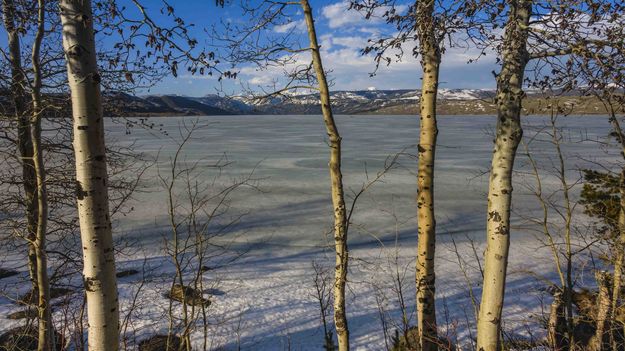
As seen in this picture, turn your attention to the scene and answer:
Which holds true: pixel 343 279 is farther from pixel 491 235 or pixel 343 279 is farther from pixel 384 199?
pixel 384 199

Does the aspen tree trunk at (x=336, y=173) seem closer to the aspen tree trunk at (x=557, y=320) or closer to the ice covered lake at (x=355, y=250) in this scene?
the ice covered lake at (x=355, y=250)

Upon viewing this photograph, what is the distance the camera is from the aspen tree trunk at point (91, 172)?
83.2 inches

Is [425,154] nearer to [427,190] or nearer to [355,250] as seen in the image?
[427,190]

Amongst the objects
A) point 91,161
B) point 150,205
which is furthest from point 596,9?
point 150,205

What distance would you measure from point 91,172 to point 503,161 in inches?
114

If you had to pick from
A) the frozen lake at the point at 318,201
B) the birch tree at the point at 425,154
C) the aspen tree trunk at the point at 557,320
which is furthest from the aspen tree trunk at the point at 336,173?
the frozen lake at the point at 318,201

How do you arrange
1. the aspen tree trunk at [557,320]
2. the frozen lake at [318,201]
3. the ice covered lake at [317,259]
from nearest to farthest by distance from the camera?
1. the aspen tree trunk at [557,320]
2. the ice covered lake at [317,259]
3. the frozen lake at [318,201]

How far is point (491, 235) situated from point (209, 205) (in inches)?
612

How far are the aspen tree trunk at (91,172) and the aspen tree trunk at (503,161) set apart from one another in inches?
108

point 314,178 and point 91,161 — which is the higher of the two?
point 91,161

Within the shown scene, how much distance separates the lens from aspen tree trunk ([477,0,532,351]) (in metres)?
2.97

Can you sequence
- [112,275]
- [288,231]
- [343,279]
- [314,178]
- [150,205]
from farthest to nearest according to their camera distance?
[314,178] < [150,205] < [288,231] < [343,279] < [112,275]

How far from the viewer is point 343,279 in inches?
201

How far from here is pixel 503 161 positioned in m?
3.19
